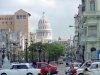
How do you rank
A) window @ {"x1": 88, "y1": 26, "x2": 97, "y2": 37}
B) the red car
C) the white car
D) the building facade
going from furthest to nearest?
window @ {"x1": 88, "y1": 26, "x2": 97, "y2": 37}
the building facade
the red car
the white car

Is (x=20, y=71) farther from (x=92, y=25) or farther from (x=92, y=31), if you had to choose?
(x=92, y=31)

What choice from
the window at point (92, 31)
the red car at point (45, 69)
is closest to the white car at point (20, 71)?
the red car at point (45, 69)

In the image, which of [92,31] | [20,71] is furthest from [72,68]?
[92,31]

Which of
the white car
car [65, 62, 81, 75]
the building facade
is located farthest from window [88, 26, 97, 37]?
the white car

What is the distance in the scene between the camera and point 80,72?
148 feet

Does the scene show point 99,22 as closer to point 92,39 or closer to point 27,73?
point 92,39

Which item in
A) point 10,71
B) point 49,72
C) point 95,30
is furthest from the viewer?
point 95,30

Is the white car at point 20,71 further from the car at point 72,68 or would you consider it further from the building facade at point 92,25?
the building facade at point 92,25

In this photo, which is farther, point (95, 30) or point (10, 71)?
point (95, 30)

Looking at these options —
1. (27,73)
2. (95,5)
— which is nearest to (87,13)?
(95,5)

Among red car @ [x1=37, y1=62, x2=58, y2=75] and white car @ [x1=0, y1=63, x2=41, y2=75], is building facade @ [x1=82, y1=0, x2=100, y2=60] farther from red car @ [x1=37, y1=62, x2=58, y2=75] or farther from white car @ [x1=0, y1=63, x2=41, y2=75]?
white car @ [x1=0, y1=63, x2=41, y2=75]

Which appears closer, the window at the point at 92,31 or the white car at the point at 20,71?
the white car at the point at 20,71

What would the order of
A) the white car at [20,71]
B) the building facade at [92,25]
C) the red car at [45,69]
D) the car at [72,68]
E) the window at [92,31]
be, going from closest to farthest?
the white car at [20,71]
the car at [72,68]
the red car at [45,69]
the building facade at [92,25]
the window at [92,31]

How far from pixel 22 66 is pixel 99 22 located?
45631 millimetres
